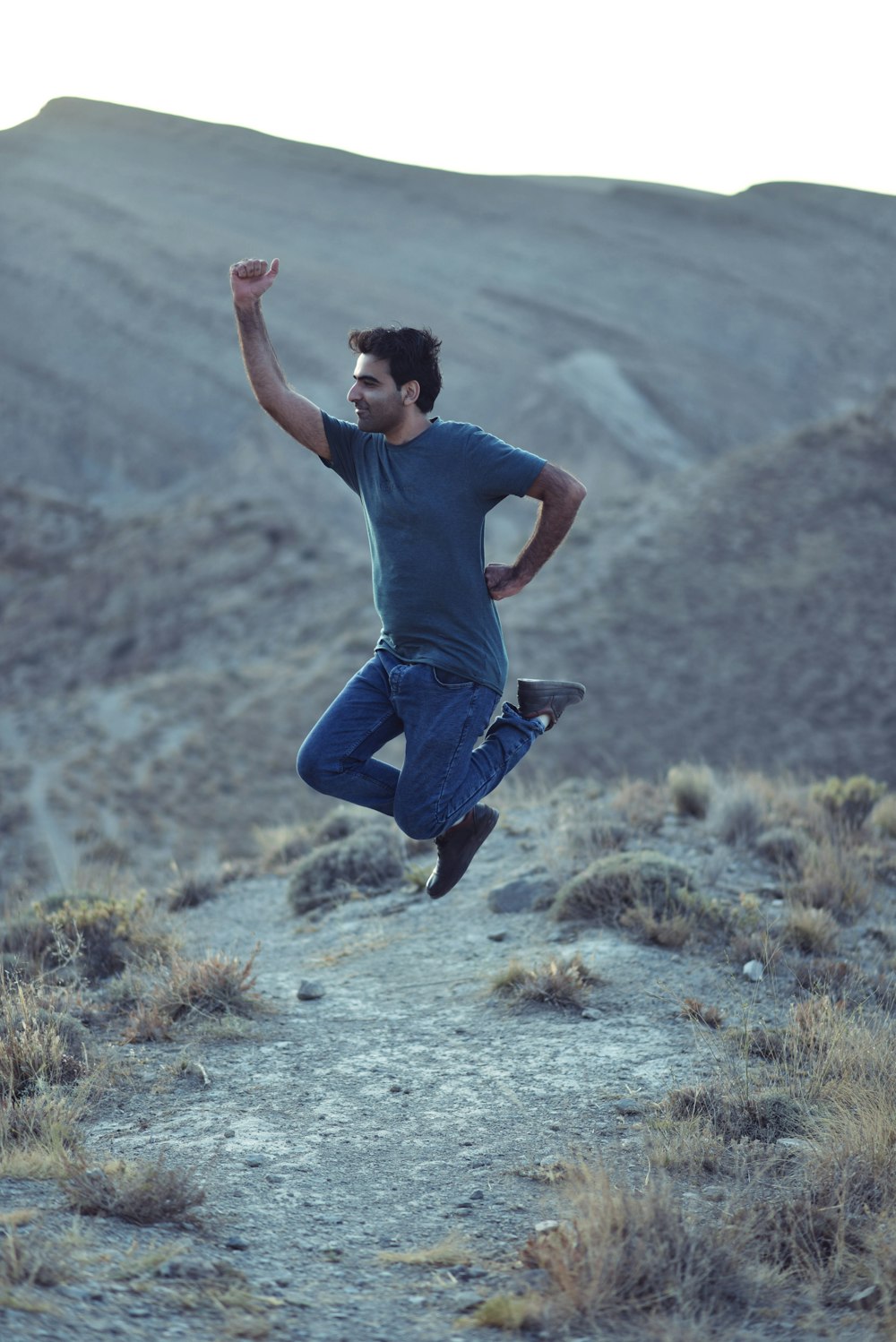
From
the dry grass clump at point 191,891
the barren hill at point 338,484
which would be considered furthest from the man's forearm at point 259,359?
the barren hill at point 338,484

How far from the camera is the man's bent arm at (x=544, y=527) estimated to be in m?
4.95

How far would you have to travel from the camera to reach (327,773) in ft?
17.5

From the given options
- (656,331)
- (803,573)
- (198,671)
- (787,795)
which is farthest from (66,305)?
(787,795)

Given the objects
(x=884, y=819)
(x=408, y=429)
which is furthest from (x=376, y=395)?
(x=884, y=819)

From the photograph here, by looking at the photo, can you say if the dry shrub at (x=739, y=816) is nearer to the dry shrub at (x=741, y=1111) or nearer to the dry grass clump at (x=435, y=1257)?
the dry shrub at (x=741, y=1111)

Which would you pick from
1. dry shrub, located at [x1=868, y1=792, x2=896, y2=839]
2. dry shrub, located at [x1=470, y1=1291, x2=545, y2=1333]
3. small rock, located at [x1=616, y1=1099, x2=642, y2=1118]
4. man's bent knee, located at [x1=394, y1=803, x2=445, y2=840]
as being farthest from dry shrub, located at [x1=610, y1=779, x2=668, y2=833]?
dry shrub, located at [x1=470, y1=1291, x2=545, y2=1333]

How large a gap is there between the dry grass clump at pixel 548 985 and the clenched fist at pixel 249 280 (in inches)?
128

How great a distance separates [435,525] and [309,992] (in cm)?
265

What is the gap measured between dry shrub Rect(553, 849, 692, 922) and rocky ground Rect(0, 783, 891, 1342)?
0.55 ft

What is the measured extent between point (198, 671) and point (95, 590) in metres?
8.71

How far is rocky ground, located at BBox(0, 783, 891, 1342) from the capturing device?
10.8 ft

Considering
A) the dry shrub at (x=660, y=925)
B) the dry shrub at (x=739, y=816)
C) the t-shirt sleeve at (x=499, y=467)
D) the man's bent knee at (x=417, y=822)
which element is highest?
the t-shirt sleeve at (x=499, y=467)

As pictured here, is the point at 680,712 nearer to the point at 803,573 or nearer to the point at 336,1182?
the point at 803,573

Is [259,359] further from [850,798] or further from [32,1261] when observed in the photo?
[850,798]
